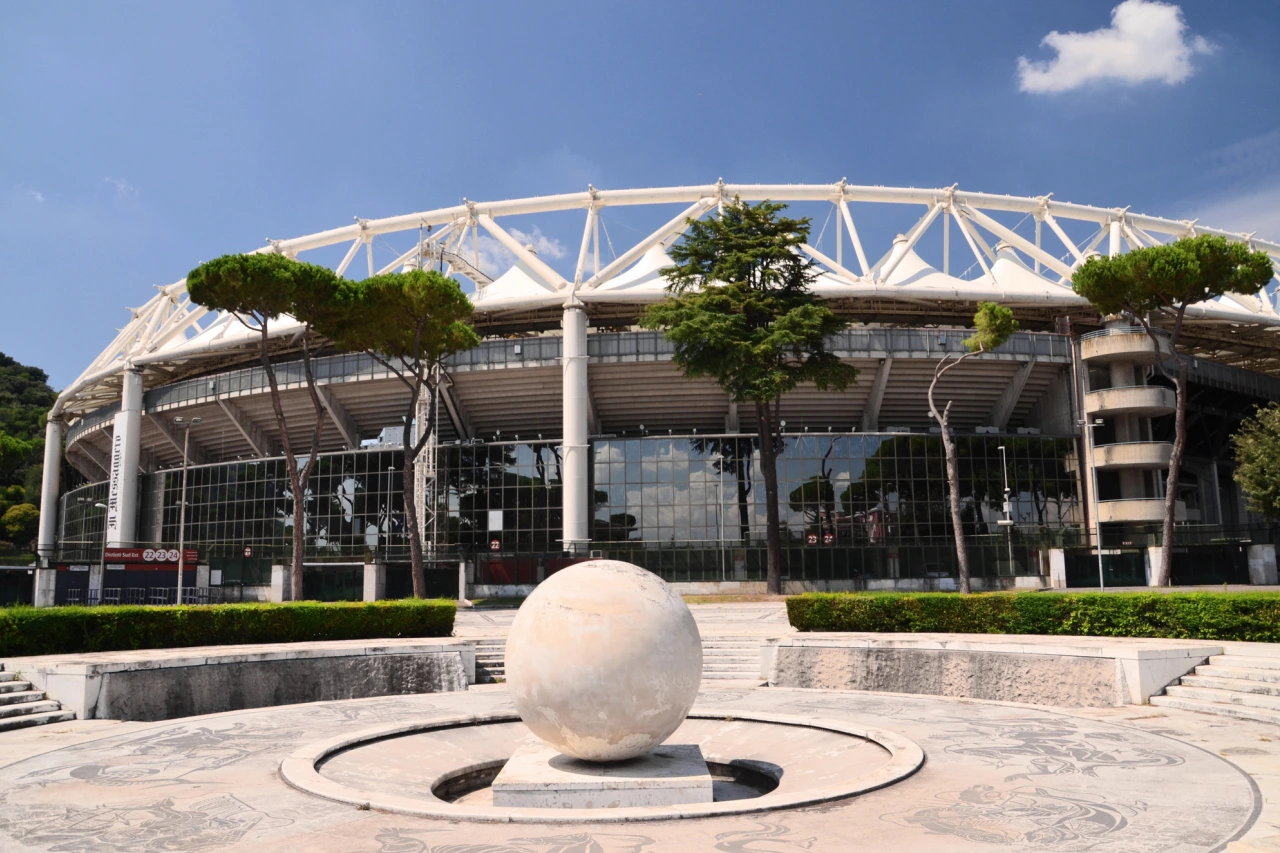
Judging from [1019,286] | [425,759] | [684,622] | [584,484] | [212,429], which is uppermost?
[1019,286]

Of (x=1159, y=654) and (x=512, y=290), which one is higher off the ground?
(x=512, y=290)

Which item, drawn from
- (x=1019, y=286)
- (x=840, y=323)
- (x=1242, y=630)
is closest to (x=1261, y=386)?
(x=1019, y=286)

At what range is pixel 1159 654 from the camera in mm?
16406

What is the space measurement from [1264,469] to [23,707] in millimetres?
45114

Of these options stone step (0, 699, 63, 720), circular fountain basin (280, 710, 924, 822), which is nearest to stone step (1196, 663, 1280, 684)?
circular fountain basin (280, 710, 924, 822)

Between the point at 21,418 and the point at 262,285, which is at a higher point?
the point at 21,418

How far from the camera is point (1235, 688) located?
1545 centimetres

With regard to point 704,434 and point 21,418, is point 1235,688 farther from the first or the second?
point 21,418

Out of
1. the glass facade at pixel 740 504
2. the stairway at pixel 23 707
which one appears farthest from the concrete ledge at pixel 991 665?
the glass facade at pixel 740 504

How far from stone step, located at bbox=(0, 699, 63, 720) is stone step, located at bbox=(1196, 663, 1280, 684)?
19.2m

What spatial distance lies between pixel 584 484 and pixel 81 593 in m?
20.6

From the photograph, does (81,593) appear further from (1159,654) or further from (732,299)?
(1159,654)

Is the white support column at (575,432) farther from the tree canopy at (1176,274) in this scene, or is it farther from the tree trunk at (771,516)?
the tree canopy at (1176,274)

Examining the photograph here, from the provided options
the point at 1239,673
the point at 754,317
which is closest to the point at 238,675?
the point at 1239,673
